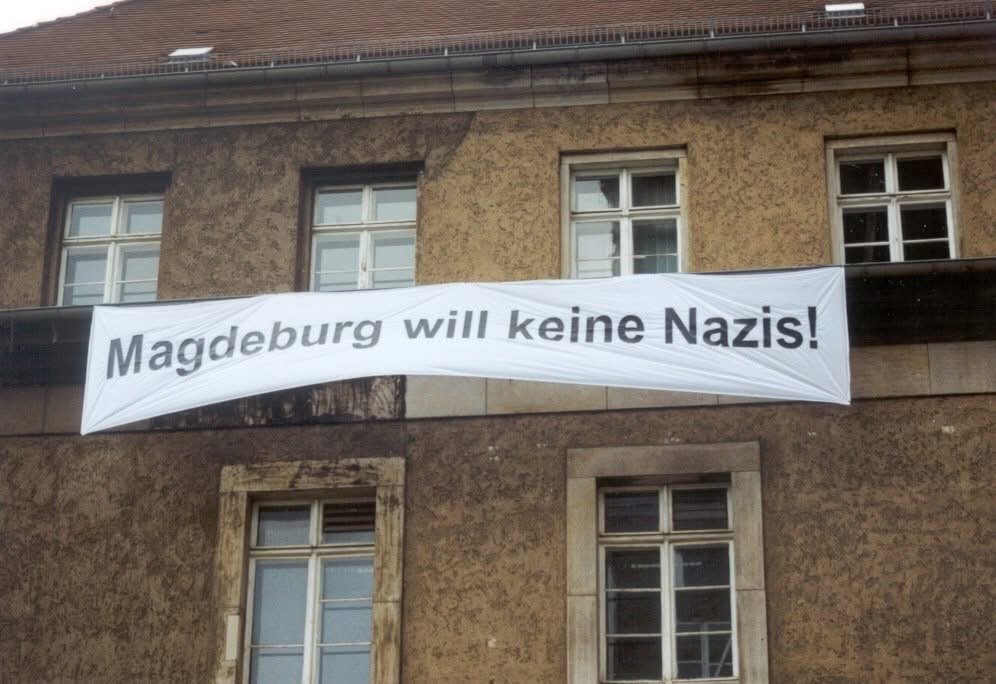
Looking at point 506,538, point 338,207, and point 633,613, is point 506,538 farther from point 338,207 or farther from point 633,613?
point 338,207

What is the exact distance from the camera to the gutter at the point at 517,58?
14625 millimetres

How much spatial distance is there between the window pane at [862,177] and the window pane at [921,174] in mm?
151

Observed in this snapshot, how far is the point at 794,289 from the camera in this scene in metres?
13.3

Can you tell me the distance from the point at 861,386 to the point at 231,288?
4.90 meters

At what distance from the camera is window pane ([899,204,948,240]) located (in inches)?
574

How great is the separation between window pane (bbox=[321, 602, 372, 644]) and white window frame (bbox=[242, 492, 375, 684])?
0.19 ft

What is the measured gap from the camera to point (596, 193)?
15086mm

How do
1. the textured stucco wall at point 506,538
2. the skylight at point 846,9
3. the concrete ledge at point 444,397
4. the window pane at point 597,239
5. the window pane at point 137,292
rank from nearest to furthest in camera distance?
the textured stucco wall at point 506,538 < the concrete ledge at point 444,397 < the window pane at point 597,239 < the window pane at point 137,292 < the skylight at point 846,9

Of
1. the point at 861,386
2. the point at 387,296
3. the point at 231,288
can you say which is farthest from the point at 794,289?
the point at 231,288

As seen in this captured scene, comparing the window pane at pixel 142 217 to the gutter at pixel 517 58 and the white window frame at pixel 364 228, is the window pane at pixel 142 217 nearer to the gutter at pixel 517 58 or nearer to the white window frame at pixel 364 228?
the gutter at pixel 517 58

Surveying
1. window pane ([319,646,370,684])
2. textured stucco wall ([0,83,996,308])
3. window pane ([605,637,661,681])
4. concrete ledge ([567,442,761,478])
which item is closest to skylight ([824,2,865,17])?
textured stucco wall ([0,83,996,308])

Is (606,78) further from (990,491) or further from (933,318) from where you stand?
(990,491)

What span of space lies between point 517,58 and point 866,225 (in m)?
3.01

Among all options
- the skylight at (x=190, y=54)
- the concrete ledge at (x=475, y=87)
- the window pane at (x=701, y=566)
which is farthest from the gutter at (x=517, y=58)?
the window pane at (x=701, y=566)
